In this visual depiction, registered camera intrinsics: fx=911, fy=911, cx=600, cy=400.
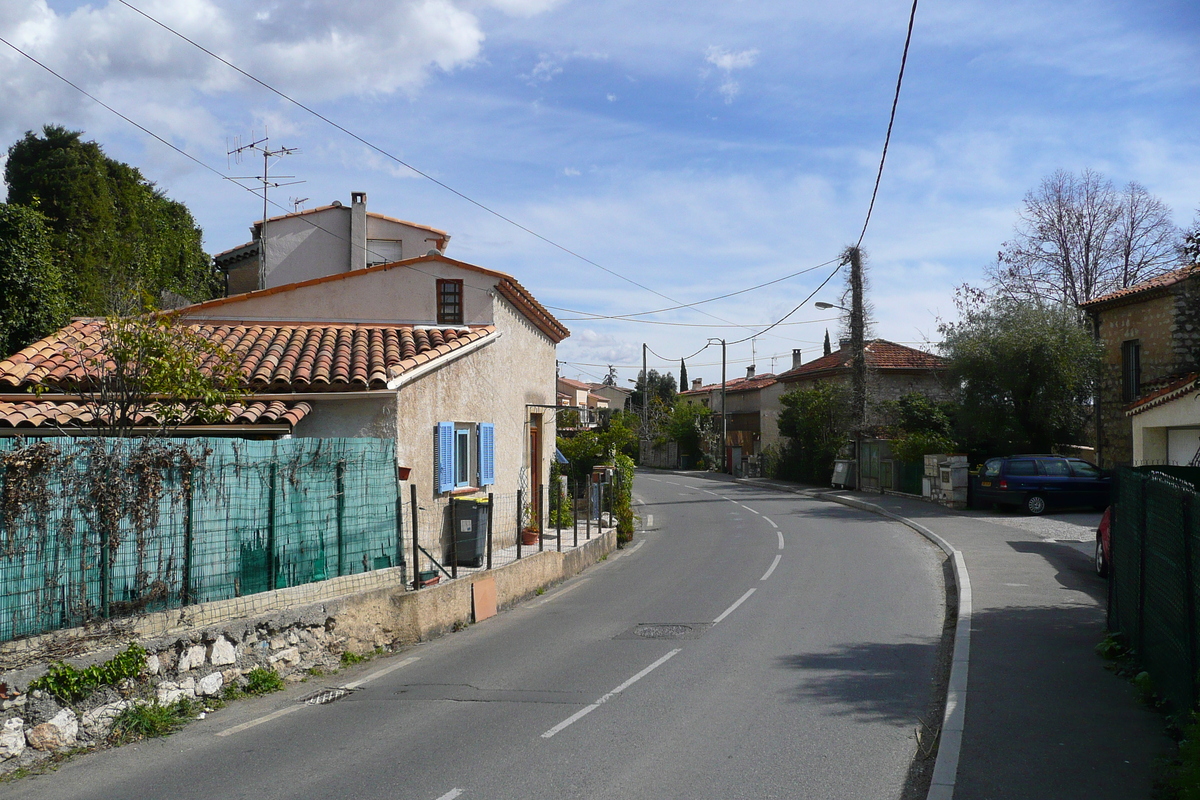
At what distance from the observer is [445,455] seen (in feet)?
47.3

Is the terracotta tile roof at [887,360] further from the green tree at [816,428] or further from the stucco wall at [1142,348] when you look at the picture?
the stucco wall at [1142,348]

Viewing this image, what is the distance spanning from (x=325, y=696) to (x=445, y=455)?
6264mm

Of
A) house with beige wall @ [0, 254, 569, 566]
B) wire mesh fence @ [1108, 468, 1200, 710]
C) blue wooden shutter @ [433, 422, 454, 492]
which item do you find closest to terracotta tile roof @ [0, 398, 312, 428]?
house with beige wall @ [0, 254, 569, 566]

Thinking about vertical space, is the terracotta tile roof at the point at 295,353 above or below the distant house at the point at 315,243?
below

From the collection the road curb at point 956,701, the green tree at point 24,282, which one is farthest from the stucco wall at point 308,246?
the road curb at point 956,701

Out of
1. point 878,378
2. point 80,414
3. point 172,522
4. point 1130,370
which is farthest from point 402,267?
point 878,378

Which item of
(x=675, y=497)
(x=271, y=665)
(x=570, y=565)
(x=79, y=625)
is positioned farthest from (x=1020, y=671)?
(x=675, y=497)

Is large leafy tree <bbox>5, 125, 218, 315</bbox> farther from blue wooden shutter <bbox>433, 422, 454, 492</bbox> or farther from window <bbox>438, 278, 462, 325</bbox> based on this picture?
blue wooden shutter <bbox>433, 422, 454, 492</bbox>

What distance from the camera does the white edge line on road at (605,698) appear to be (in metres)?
7.09

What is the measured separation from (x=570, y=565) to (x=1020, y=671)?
942cm

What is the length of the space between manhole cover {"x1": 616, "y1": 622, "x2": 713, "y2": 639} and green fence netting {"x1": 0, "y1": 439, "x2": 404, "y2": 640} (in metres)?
3.15

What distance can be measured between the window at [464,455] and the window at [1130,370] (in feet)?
68.8

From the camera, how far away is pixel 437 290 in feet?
60.7

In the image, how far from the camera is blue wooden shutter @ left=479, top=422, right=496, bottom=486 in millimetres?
16047
